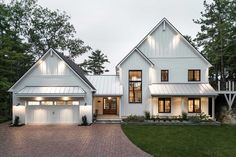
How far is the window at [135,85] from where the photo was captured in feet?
78.5

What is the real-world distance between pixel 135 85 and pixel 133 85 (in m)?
0.20

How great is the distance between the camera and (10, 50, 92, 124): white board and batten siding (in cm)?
2117

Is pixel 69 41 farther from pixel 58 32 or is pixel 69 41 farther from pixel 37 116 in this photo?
pixel 37 116

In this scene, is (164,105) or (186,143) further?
(164,105)

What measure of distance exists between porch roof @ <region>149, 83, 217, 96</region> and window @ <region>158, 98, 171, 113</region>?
122 centimetres

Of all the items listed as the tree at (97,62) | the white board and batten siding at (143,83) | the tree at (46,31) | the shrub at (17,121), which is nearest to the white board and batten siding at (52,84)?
the shrub at (17,121)

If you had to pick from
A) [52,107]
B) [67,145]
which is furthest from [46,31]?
[67,145]

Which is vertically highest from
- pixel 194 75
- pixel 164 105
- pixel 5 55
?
pixel 5 55

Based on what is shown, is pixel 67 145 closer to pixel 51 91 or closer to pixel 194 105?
pixel 51 91

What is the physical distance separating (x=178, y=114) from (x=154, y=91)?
136 inches

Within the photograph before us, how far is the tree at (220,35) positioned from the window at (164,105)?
39.6 feet

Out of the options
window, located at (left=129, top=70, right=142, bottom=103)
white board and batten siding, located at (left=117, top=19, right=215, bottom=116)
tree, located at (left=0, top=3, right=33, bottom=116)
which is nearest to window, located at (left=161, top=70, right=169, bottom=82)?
white board and batten siding, located at (left=117, top=19, right=215, bottom=116)

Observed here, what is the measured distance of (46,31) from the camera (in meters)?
39.7

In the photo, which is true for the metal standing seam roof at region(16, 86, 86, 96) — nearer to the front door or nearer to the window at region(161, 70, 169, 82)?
the front door
